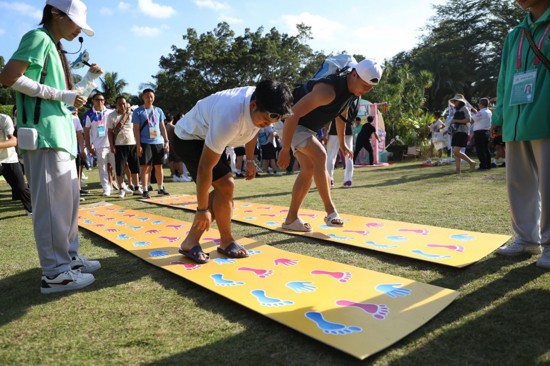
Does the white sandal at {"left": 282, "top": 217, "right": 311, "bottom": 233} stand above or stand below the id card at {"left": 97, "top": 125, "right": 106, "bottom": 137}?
below

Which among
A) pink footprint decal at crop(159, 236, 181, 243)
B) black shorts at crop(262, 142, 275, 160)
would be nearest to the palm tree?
black shorts at crop(262, 142, 275, 160)

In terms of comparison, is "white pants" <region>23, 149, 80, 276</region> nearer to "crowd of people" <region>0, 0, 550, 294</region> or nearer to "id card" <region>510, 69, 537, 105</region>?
"crowd of people" <region>0, 0, 550, 294</region>

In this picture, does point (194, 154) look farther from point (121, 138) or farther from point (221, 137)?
point (121, 138)

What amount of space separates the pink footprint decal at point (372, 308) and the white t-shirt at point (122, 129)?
674cm

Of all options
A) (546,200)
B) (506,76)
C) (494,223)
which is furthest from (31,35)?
(494,223)

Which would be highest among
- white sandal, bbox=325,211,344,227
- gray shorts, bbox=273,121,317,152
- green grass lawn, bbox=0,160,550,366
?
gray shorts, bbox=273,121,317,152

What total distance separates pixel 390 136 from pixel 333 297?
19.8 metres

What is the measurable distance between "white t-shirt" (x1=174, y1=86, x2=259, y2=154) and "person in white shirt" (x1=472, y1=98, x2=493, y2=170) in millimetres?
9291

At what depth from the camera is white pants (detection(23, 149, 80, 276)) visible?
2.66m

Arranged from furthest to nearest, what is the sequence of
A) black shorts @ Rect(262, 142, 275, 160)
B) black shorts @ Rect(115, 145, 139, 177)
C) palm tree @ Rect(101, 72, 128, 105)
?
palm tree @ Rect(101, 72, 128, 105), black shorts @ Rect(262, 142, 275, 160), black shorts @ Rect(115, 145, 139, 177)

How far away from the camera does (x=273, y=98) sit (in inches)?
102

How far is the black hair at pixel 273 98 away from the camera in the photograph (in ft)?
8.47

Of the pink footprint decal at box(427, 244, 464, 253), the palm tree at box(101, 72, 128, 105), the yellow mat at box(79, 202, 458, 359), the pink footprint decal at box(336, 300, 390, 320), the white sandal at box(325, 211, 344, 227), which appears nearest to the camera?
the yellow mat at box(79, 202, 458, 359)

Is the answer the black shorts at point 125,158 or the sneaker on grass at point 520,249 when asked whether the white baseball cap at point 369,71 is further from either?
the black shorts at point 125,158
